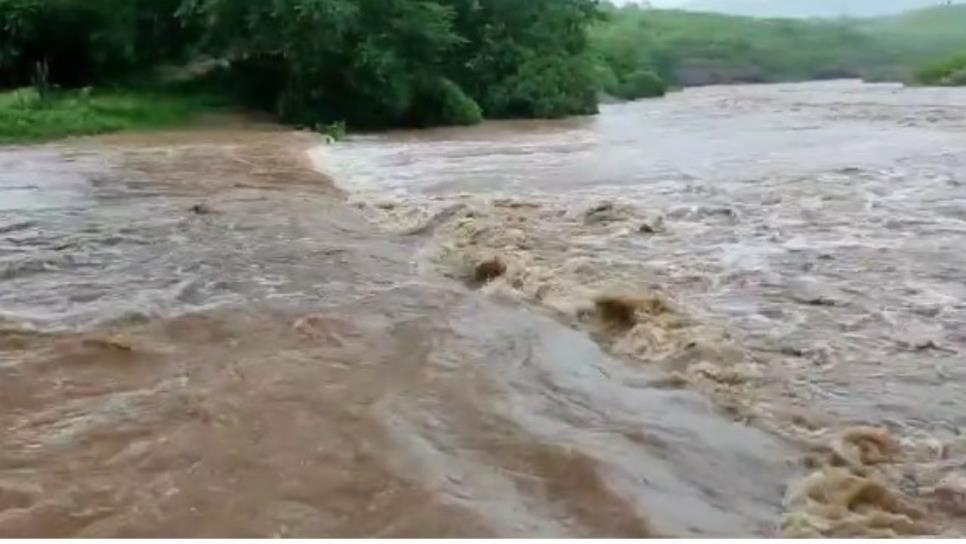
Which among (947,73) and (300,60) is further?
(947,73)

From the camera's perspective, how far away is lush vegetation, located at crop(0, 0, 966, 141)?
2386 cm

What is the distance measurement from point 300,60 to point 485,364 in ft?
68.2

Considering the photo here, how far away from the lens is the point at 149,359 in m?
5.23

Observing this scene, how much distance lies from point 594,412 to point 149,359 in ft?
6.87

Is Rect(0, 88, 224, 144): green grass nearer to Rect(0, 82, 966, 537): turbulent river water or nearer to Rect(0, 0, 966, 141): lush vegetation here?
Rect(0, 0, 966, 141): lush vegetation

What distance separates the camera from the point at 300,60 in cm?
2498

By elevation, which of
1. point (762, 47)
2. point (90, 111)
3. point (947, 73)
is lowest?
point (762, 47)

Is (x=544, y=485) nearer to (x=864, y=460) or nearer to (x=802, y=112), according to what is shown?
(x=864, y=460)

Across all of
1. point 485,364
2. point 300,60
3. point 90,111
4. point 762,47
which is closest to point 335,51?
point 300,60

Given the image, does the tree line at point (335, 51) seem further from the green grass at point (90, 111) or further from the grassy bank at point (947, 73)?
the grassy bank at point (947, 73)

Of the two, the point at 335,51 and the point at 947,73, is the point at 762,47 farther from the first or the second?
the point at 335,51

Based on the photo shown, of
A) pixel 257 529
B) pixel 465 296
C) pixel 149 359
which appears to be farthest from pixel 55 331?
pixel 257 529

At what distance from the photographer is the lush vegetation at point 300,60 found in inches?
939

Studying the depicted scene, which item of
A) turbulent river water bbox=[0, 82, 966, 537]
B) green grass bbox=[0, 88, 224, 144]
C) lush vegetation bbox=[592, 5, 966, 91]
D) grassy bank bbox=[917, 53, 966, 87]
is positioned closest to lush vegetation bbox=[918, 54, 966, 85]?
grassy bank bbox=[917, 53, 966, 87]
